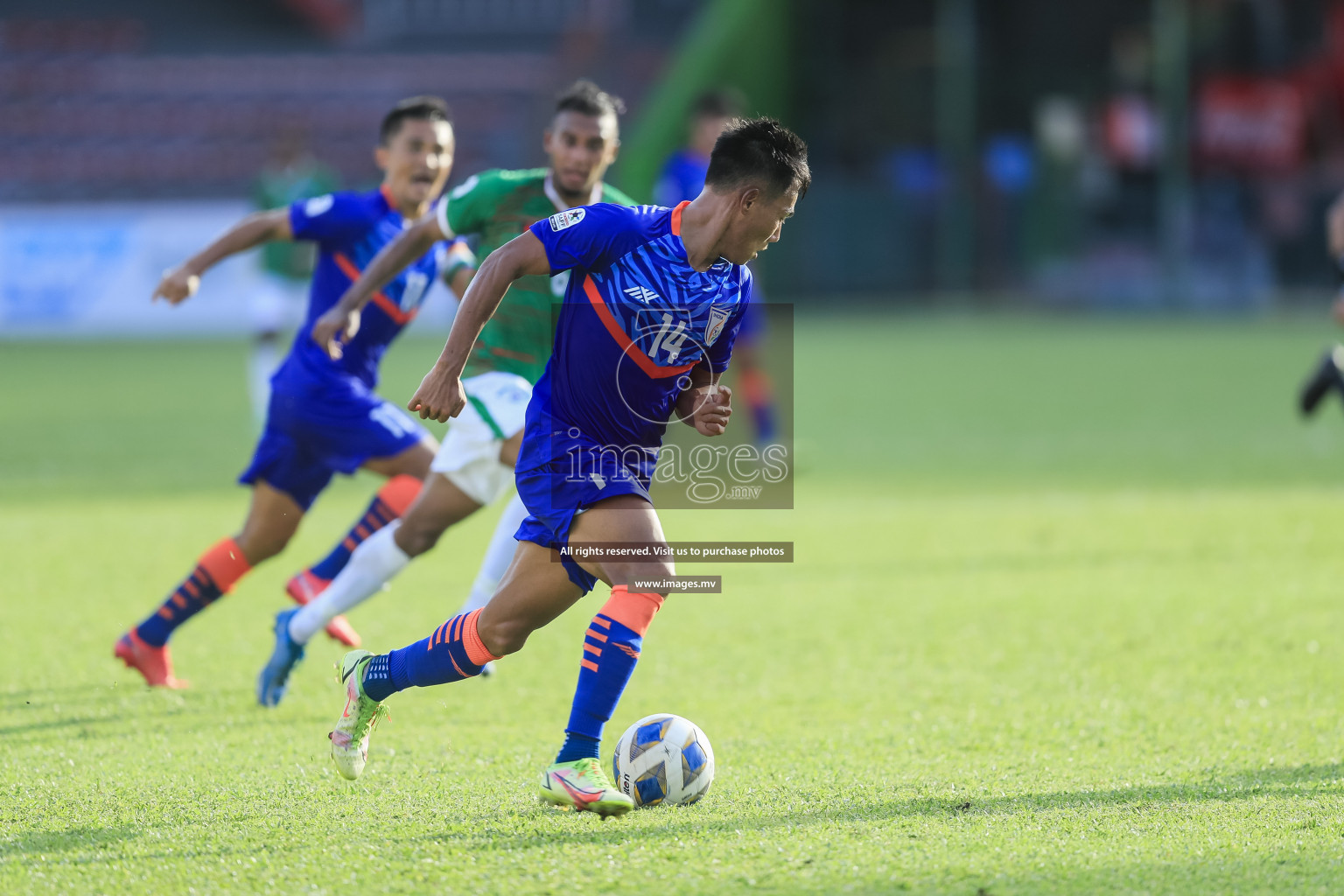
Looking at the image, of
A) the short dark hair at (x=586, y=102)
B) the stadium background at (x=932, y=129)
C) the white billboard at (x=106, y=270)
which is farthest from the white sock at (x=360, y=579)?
the stadium background at (x=932, y=129)

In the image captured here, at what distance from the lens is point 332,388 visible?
5480 mm

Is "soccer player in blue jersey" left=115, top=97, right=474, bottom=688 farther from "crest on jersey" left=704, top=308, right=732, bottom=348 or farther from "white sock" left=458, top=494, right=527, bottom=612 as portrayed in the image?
"crest on jersey" left=704, top=308, right=732, bottom=348

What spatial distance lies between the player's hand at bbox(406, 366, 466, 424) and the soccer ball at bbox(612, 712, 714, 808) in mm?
997

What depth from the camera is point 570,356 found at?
402 centimetres

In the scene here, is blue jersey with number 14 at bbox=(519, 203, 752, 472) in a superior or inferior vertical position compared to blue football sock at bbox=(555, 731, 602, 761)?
superior

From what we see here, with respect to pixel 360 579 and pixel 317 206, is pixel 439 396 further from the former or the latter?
pixel 317 206

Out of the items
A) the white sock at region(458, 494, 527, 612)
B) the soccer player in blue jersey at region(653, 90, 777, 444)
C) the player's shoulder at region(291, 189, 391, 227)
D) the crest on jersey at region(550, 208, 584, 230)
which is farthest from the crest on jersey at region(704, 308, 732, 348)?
the soccer player in blue jersey at region(653, 90, 777, 444)

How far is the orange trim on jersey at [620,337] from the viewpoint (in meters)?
3.96

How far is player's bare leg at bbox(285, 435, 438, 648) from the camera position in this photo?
Result: 18.2 feet

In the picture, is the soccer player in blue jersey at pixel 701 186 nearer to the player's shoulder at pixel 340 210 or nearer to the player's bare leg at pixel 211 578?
the player's shoulder at pixel 340 210

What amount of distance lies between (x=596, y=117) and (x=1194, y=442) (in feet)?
25.5

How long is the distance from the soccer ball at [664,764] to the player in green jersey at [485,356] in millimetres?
1368

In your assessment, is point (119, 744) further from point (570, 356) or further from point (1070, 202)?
point (1070, 202)

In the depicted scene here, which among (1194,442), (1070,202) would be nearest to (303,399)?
(1194,442)
